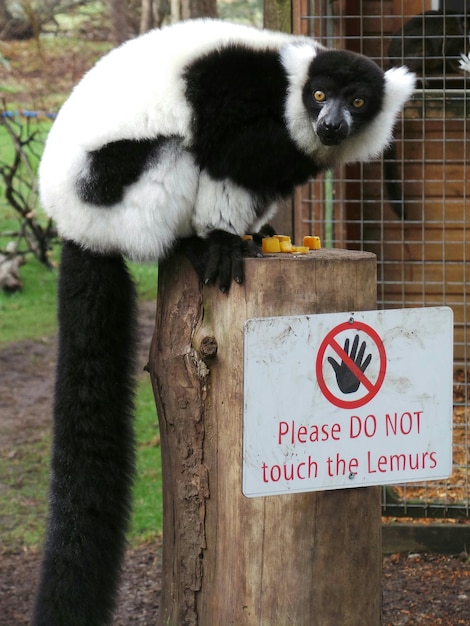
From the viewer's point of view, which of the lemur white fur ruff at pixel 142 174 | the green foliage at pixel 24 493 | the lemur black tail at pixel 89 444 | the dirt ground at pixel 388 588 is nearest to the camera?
the lemur black tail at pixel 89 444

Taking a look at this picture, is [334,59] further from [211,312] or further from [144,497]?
[144,497]

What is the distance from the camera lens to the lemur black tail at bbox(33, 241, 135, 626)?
3191 mm

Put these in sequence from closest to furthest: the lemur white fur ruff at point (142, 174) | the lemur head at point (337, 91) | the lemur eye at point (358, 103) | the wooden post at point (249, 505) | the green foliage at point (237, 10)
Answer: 1. the wooden post at point (249, 505)
2. the lemur white fur ruff at point (142, 174)
3. the lemur head at point (337, 91)
4. the lemur eye at point (358, 103)
5. the green foliage at point (237, 10)

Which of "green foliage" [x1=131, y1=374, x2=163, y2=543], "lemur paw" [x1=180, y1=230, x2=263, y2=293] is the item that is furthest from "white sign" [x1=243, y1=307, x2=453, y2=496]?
"green foliage" [x1=131, y1=374, x2=163, y2=543]

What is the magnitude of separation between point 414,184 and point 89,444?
148 inches

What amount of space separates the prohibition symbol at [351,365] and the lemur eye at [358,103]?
122 centimetres

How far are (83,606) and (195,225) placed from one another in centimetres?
138

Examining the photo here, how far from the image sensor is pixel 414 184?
648 cm

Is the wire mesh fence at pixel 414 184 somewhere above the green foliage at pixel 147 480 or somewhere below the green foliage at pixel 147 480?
above

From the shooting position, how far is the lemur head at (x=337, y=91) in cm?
361

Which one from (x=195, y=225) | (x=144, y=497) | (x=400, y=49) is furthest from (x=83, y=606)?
(x=400, y=49)

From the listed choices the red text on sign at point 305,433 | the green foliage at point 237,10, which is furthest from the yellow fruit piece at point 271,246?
the green foliage at point 237,10

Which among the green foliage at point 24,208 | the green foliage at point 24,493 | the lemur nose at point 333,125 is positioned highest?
the green foliage at point 24,208

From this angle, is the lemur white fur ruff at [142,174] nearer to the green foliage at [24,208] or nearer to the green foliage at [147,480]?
the green foliage at [147,480]
